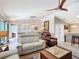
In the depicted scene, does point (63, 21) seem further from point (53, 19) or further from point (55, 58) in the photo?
point (55, 58)

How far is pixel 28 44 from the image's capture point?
16.3 ft

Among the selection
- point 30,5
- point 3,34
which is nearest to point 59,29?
point 30,5

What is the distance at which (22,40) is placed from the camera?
512cm

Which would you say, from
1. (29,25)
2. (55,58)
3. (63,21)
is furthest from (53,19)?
(55,58)

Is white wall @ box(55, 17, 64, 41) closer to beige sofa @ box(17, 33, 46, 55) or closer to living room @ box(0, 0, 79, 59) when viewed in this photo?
living room @ box(0, 0, 79, 59)

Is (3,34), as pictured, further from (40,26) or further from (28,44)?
(40,26)

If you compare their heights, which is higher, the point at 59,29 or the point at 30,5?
the point at 30,5

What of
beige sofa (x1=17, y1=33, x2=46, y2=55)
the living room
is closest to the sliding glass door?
the living room

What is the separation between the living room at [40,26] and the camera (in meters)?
4.68

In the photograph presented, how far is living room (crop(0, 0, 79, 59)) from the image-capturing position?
4.68 meters

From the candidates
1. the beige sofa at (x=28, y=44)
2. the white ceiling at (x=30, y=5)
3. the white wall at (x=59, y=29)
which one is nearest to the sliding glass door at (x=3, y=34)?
the beige sofa at (x=28, y=44)

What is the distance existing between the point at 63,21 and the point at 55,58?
283 inches

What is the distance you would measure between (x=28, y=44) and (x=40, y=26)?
6093mm

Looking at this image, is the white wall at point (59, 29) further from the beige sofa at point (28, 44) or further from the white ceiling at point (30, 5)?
the beige sofa at point (28, 44)
